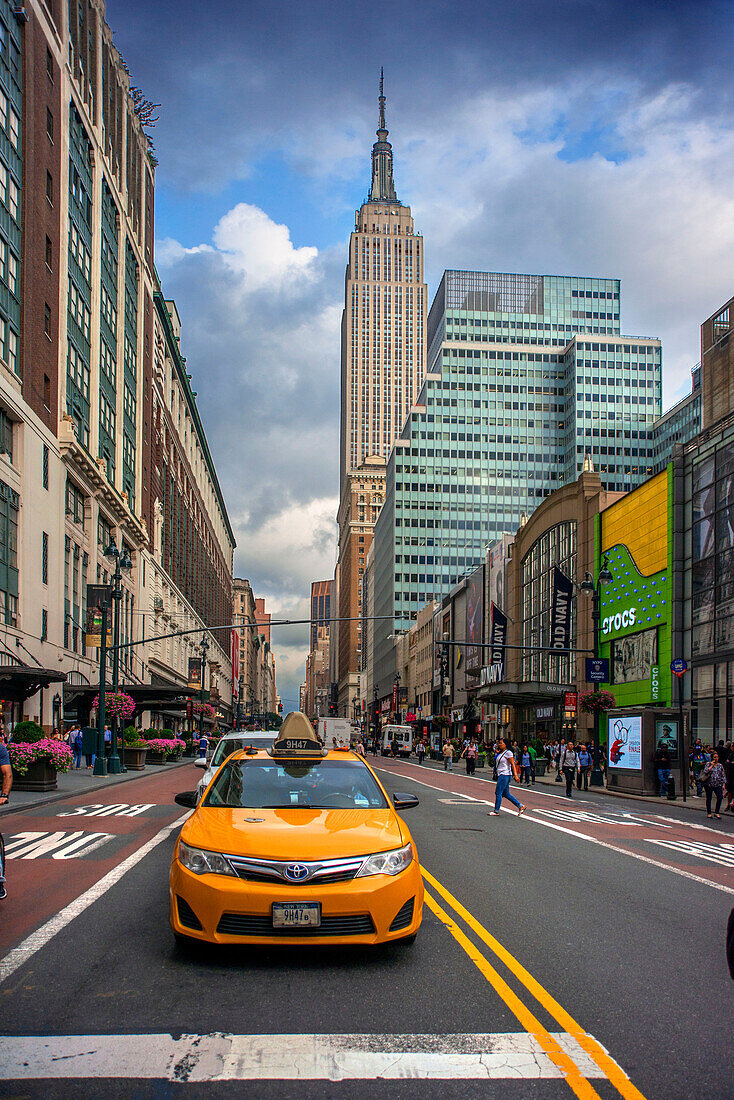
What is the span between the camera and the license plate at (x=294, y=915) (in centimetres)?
657

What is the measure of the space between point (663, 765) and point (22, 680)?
2344 cm

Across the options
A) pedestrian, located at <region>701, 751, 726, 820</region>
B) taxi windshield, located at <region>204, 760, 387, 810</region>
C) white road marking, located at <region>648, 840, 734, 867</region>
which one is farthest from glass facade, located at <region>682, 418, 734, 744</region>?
taxi windshield, located at <region>204, 760, 387, 810</region>

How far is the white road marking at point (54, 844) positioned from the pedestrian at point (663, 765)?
70.2 feet

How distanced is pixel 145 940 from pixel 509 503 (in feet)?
432

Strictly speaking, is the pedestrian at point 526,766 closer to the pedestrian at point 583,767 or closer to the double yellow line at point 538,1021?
the pedestrian at point 583,767

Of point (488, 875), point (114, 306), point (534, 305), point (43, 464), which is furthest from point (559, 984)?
point (534, 305)

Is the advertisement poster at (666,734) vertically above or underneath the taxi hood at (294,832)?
underneath

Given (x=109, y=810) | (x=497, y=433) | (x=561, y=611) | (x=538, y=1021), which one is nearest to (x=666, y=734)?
(x=109, y=810)

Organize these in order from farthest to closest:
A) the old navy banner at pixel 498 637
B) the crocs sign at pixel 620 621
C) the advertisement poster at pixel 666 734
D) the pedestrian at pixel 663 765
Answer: the old navy banner at pixel 498 637, the crocs sign at pixel 620 621, the advertisement poster at pixel 666 734, the pedestrian at pixel 663 765

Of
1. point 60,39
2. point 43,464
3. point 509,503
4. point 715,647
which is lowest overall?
point 715,647

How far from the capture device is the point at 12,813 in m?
19.6

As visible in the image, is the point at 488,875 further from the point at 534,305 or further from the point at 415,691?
the point at 534,305

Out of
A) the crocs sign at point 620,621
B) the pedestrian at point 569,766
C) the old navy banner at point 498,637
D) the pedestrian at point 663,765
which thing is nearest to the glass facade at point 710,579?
the crocs sign at point 620,621

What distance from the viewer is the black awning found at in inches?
1278
